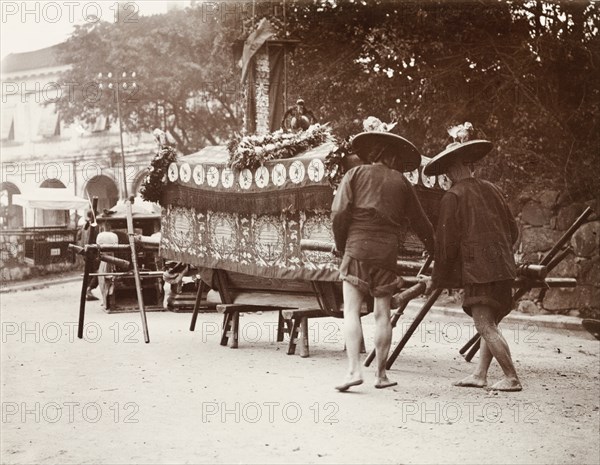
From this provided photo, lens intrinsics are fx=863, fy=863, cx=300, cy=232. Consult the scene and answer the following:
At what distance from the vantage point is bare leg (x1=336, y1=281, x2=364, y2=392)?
3529 millimetres

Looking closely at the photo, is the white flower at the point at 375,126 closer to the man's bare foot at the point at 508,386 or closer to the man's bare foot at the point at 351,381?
the man's bare foot at the point at 351,381

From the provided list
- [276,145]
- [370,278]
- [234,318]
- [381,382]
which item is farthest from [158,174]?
[234,318]

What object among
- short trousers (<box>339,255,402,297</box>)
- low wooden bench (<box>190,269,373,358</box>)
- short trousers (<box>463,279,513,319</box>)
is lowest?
low wooden bench (<box>190,269,373,358</box>)

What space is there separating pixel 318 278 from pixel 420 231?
2794 mm

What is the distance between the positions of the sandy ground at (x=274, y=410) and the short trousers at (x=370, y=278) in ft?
3.44

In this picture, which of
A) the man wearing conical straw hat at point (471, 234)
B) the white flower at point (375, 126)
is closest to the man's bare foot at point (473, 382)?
the man wearing conical straw hat at point (471, 234)

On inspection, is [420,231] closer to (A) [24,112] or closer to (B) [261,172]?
(B) [261,172]

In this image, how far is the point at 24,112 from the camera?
18.9 feet

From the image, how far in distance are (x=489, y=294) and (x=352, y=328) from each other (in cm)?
67

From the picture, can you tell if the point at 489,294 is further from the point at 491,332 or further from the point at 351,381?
the point at 351,381

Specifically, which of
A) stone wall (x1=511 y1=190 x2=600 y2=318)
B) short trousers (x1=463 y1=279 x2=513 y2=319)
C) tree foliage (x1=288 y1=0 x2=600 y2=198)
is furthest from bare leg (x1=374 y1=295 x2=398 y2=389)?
stone wall (x1=511 y1=190 x2=600 y2=318)

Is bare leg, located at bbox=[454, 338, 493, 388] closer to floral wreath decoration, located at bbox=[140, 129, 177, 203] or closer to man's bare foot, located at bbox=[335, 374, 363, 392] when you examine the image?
man's bare foot, located at bbox=[335, 374, 363, 392]

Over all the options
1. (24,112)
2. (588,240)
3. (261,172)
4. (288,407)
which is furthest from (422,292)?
(588,240)

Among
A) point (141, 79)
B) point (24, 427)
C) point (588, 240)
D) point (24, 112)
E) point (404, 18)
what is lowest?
point (24, 427)
